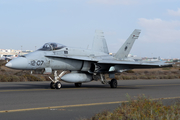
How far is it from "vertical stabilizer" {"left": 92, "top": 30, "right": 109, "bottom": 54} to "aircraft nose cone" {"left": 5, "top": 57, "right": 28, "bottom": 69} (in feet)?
24.2

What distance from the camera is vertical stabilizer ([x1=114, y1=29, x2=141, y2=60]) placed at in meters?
20.8

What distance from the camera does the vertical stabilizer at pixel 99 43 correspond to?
68.2 feet

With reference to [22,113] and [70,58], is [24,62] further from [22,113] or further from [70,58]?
[22,113]

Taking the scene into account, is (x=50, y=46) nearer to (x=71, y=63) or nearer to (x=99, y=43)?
(x=71, y=63)

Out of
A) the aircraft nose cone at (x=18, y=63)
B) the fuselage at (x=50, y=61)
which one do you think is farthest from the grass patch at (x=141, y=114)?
the fuselage at (x=50, y=61)

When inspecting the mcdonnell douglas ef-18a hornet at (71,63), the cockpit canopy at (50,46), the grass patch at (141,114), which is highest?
the cockpit canopy at (50,46)

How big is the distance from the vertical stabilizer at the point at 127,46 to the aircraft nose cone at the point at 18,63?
8412 mm

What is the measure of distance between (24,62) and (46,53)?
5.79 feet

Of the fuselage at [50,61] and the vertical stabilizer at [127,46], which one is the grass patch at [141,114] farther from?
the vertical stabilizer at [127,46]

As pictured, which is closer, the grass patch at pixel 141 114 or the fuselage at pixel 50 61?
the grass patch at pixel 141 114

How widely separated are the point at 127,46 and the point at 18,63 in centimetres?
975

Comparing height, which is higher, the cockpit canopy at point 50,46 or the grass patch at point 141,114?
the cockpit canopy at point 50,46

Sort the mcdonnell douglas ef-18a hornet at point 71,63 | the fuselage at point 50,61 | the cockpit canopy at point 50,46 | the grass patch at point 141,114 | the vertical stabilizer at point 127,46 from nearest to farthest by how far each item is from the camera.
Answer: the grass patch at point 141,114 < the fuselage at point 50,61 < the mcdonnell douglas ef-18a hornet at point 71,63 < the cockpit canopy at point 50,46 < the vertical stabilizer at point 127,46

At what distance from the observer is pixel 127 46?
21.0 meters
